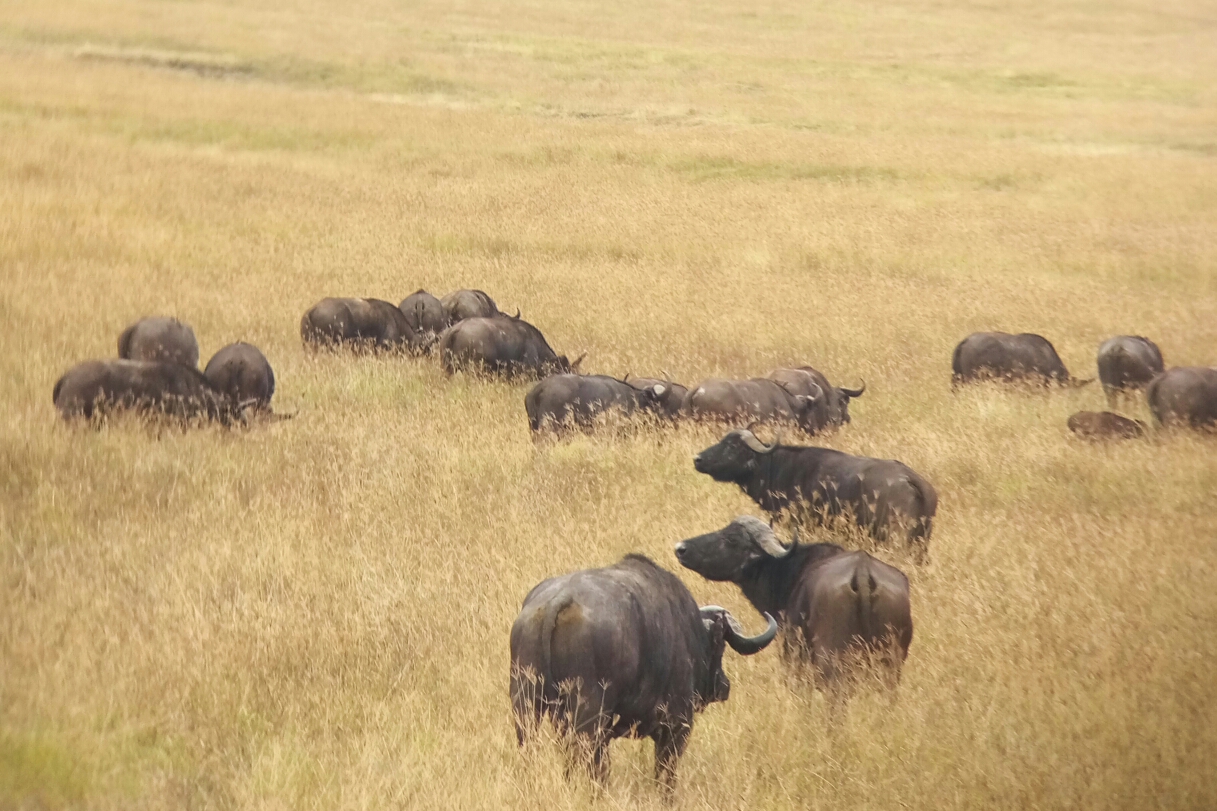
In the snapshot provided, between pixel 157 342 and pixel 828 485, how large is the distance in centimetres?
664

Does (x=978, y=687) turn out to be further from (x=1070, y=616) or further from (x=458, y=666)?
(x=458, y=666)

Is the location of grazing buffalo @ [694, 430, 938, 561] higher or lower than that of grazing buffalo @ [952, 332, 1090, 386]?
higher

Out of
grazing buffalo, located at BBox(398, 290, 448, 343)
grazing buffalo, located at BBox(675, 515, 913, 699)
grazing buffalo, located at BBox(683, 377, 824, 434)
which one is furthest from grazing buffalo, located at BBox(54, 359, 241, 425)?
grazing buffalo, located at BBox(675, 515, 913, 699)

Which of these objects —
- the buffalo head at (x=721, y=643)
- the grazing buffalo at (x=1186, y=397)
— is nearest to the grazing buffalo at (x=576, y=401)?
the grazing buffalo at (x=1186, y=397)

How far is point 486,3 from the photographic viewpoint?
61.3m

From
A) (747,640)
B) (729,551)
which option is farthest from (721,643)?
(729,551)

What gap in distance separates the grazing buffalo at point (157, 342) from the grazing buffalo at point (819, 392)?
19.0 feet

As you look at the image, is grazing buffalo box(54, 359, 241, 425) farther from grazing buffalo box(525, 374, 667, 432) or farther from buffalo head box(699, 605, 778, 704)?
buffalo head box(699, 605, 778, 704)

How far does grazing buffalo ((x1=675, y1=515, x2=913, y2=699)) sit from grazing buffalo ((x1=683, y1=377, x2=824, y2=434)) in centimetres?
457

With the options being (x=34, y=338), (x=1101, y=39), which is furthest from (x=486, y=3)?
(x=34, y=338)

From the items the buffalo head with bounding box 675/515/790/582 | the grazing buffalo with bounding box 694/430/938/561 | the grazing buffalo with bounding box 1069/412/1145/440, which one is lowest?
the grazing buffalo with bounding box 1069/412/1145/440

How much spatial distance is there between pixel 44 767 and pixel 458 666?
1.91 meters

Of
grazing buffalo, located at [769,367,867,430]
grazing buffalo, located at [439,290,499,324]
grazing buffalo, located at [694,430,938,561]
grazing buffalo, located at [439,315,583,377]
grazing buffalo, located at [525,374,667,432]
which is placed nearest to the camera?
grazing buffalo, located at [694,430,938,561]

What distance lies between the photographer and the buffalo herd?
4.45m
